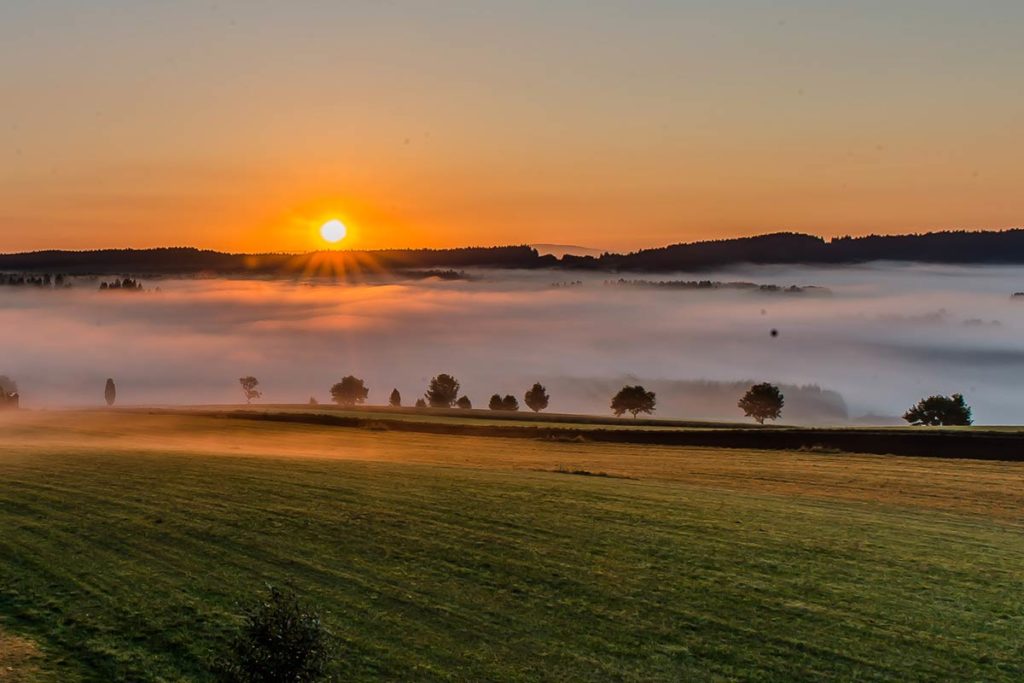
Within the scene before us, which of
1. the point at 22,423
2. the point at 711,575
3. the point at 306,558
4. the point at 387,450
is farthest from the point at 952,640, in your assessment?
the point at 22,423

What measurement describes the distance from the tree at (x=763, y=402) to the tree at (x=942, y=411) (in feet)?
81.8

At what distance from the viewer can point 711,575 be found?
94.4 ft

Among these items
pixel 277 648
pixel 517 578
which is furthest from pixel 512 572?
pixel 277 648

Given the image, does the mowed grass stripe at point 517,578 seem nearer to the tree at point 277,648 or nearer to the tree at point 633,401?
the tree at point 277,648

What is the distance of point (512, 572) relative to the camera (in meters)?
28.6

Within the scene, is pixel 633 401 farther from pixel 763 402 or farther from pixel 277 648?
pixel 277 648

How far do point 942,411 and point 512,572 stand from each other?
15818 cm

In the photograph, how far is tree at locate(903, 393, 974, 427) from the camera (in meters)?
162

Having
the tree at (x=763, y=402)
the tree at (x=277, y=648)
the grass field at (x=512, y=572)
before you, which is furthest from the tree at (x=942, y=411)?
the tree at (x=277, y=648)

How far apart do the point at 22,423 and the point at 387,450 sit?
60.5m

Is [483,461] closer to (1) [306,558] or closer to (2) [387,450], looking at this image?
(2) [387,450]

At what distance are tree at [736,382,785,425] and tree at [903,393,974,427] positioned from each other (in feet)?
81.8

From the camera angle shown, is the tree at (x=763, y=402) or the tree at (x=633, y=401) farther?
the tree at (x=633, y=401)

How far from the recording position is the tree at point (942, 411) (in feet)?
532
